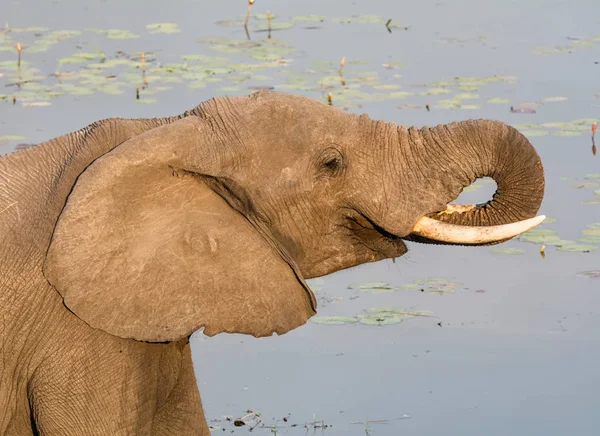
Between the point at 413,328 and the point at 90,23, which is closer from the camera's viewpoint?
the point at 413,328

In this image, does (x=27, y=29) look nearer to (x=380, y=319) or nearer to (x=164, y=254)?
(x=380, y=319)

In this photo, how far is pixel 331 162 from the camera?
7.75 metres

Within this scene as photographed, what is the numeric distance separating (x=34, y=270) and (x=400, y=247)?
1.72m

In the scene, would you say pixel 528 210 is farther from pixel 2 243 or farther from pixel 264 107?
pixel 2 243

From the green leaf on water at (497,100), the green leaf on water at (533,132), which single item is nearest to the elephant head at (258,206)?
the green leaf on water at (533,132)

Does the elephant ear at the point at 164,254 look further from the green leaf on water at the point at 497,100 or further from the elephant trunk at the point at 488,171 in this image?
the green leaf on water at the point at 497,100

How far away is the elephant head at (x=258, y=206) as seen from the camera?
25.0 ft

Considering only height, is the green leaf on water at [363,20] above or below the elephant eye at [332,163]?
below

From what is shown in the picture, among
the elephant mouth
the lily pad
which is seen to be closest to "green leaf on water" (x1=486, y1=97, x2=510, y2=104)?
the lily pad

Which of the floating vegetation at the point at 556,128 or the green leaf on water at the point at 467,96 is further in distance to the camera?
the green leaf on water at the point at 467,96

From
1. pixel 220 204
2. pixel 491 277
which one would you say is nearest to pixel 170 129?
pixel 220 204

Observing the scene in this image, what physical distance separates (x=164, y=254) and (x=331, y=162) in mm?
866

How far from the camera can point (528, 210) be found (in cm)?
788

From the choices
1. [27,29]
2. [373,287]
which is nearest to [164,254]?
[373,287]
